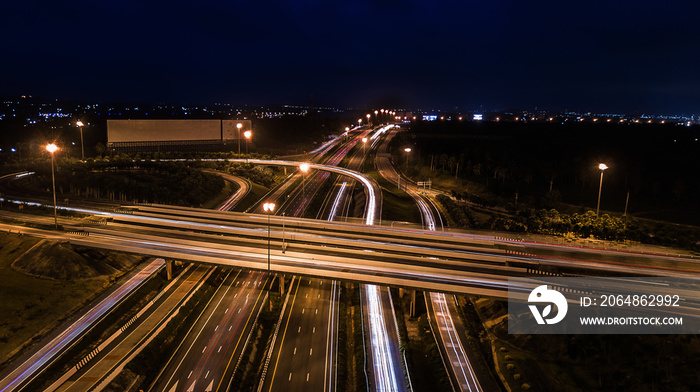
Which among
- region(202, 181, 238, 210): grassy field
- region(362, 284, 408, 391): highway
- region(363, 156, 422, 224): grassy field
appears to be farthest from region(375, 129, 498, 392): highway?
region(202, 181, 238, 210): grassy field

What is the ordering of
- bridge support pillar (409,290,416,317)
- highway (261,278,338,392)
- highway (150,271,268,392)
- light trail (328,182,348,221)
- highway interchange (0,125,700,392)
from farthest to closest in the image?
light trail (328,182,348,221)
bridge support pillar (409,290,416,317)
highway interchange (0,125,700,392)
highway (261,278,338,392)
highway (150,271,268,392)

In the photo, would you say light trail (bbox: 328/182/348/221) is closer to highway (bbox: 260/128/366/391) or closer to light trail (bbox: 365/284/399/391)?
highway (bbox: 260/128/366/391)


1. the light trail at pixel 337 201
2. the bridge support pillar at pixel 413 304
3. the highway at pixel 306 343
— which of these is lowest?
the highway at pixel 306 343

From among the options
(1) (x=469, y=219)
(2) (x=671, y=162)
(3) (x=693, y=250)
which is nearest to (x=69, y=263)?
(1) (x=469, y=219)

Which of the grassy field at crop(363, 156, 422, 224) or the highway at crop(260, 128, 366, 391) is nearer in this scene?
the highway at crop(260, 128, 366, 391)

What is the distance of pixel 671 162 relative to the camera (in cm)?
7094

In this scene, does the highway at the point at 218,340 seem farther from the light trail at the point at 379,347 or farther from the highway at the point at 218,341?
the light trail at the point at 379,347

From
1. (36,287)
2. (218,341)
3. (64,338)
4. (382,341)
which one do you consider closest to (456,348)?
(382,341)

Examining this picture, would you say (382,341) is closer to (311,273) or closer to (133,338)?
(311,273)

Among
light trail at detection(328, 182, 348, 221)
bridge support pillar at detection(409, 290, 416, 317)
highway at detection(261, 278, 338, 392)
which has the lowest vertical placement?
highway at detection(261, 278, 338, 392)

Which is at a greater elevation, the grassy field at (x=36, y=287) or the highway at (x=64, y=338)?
the grassy field at (x=36, y=287)

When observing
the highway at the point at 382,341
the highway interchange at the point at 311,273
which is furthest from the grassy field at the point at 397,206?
the highway at the point at 382,341

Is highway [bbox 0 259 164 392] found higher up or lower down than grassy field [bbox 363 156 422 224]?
lower down

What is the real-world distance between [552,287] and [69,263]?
32.4 metres
